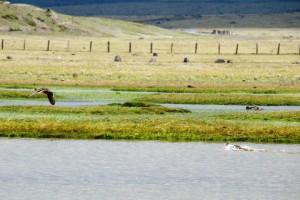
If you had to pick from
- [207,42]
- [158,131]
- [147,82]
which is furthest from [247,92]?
[207,42]

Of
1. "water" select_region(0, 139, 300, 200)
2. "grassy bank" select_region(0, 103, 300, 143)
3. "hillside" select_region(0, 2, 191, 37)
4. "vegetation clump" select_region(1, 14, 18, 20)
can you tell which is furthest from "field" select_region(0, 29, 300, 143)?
"vegetation clump" select_region(1, 14, 18, 20)

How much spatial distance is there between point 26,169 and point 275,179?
634cm

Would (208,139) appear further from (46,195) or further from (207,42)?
(207,42)

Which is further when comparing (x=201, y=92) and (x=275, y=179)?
(x=201, y=92)

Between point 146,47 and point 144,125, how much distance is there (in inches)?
2537

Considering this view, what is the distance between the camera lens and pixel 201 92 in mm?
48469

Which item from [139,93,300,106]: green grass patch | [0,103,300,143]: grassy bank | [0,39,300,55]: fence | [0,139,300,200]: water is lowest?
[0,139,300,200]: water

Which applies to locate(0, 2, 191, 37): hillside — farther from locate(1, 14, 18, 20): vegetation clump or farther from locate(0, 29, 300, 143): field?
locate(0, 29, 300, 143): field

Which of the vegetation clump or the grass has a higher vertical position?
the vegetation clump

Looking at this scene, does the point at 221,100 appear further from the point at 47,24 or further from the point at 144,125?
the point at 47,24

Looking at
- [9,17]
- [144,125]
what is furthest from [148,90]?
[9,17]

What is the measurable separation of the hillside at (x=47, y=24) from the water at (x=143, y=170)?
268ft

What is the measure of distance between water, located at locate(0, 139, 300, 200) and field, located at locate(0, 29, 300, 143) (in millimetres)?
1492

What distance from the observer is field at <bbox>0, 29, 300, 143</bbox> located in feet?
103
